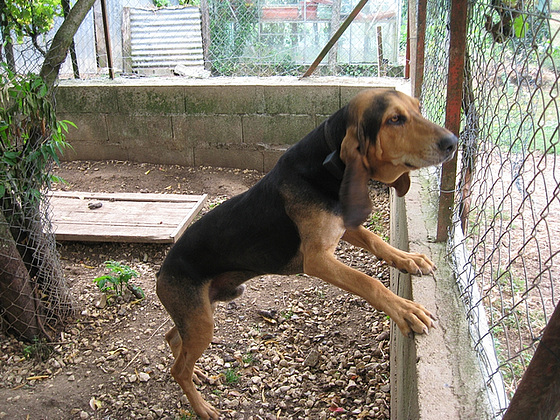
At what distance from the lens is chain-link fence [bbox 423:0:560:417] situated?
1.85 m

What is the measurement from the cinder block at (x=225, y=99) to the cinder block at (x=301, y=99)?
162 millimetres

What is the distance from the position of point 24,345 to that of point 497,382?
11.8 ft

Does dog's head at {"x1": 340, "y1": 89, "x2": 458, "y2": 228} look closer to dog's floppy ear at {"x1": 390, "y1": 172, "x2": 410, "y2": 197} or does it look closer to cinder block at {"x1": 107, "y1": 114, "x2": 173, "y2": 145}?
dog's floppy ear at {"x1": 390, "y1": 172, "x2": 410, "y2": 197}

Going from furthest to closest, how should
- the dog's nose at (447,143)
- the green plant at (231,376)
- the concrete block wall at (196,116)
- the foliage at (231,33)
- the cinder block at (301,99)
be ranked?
the foliage at (231,33) < the concrete block wall at (196,116) < the cinder block at (301,99) < the green plant at (231,376) < the dog's nose at (447,143)

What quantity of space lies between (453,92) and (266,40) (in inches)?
264

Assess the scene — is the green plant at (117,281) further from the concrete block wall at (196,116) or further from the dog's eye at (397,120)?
the concrete block wall at (196,116)

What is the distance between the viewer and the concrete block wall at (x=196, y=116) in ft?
23.6

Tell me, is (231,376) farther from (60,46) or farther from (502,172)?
(60,46)

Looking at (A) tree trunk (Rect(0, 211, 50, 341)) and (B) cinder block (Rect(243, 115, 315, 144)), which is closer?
(A) tree trunk (Rect(0, 211, 50, 341))

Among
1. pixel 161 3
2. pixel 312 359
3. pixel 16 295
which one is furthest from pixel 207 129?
pixel 161 3

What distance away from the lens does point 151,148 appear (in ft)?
25.7

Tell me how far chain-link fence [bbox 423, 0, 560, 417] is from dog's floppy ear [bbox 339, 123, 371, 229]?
1.89 ft

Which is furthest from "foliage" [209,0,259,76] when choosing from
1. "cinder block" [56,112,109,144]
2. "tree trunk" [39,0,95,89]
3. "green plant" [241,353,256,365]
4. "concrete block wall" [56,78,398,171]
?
"green plant" [241,353,256,365]

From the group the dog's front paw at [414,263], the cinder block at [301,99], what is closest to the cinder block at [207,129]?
the cinder block at [301,99]
